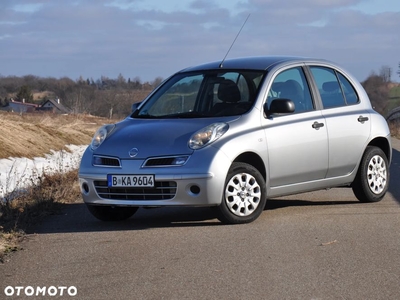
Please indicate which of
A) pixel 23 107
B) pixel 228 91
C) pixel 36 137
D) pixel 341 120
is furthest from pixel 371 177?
pixel 23 107

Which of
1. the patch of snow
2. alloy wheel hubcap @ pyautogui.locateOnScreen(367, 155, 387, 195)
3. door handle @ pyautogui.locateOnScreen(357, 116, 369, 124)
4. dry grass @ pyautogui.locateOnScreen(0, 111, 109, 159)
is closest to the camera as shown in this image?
door handle @ pyautogui.locateOnScreen(357, 116, 369, 124)

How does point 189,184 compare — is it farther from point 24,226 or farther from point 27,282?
point 27,282

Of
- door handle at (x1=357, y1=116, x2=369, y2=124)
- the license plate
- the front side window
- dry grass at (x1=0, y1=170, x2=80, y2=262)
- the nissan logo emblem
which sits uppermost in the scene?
the front side window

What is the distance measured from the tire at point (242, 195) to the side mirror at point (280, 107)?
0.68 m

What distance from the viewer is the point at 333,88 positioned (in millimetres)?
10477

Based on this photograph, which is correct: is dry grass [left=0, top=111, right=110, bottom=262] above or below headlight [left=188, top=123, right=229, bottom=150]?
below

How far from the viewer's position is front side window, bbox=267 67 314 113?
9695 millimetres

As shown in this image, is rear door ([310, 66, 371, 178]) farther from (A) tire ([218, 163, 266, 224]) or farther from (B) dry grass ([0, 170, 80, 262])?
(B) dry grass ([0, 170, 80, 262])

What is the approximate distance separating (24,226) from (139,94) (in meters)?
52.9

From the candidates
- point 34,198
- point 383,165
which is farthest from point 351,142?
point 34,198

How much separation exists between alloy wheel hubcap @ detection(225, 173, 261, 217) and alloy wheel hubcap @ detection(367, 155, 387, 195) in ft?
6.69

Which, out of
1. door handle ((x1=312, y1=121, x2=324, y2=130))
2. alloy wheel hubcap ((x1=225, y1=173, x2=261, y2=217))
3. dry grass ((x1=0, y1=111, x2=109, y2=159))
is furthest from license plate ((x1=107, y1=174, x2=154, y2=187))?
dry grass ((x1=0, y1=111, x2=109, y2=159))

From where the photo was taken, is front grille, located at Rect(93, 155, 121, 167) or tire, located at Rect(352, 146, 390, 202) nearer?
front grille, located at Rect(93, 155, 121, 167)

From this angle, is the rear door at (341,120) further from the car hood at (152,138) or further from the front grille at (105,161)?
the front grille at (105,161)
